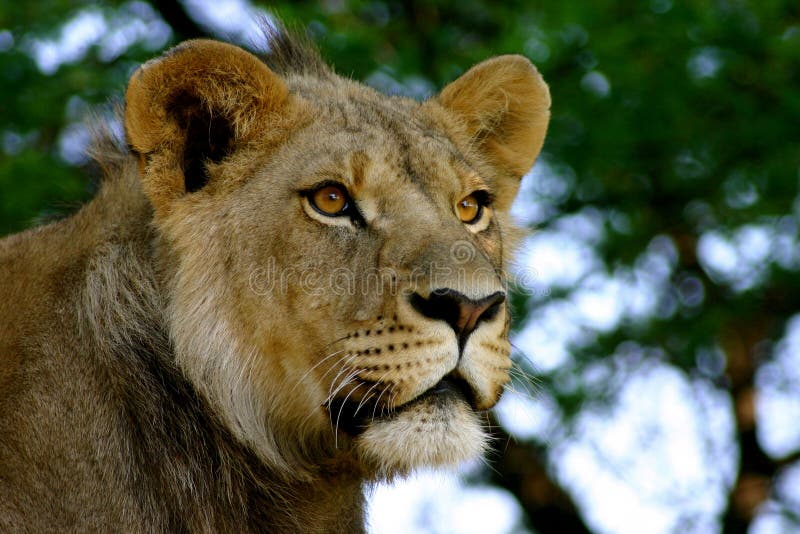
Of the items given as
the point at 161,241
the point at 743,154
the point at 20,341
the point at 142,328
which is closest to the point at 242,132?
the point at 161,241

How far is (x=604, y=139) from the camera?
31.2 feet

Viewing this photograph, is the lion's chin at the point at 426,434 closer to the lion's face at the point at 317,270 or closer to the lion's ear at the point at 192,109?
the lion's face at the point at 317,270

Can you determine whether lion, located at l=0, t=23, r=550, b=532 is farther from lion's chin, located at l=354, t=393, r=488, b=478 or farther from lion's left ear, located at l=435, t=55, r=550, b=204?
lion's left ear, located at l=435, t=55, r=550, b=204

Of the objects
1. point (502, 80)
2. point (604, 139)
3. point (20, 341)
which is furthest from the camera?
point (604, 139)

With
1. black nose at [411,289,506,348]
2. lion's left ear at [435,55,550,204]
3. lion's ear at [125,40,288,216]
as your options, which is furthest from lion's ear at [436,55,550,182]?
black nose at [411,289,506,348]

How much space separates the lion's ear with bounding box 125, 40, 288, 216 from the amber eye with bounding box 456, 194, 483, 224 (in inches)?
41.2

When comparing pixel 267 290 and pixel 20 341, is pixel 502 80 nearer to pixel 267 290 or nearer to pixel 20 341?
pixel 267 290

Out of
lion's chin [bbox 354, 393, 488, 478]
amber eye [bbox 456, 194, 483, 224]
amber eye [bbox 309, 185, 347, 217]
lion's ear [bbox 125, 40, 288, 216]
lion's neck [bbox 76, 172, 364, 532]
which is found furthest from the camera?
amber eye [bbox 456, 194, 483, 224]

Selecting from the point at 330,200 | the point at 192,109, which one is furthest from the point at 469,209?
the point at 192,109

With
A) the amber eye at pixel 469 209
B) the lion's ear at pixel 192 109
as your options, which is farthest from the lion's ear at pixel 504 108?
the lion's ear at pixel 192 109

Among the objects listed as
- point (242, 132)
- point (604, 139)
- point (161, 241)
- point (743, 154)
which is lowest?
point (743, 154)

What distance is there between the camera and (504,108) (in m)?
6.26

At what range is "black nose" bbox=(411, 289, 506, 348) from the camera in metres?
4.28

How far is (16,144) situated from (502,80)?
Result: 5.43 meters
